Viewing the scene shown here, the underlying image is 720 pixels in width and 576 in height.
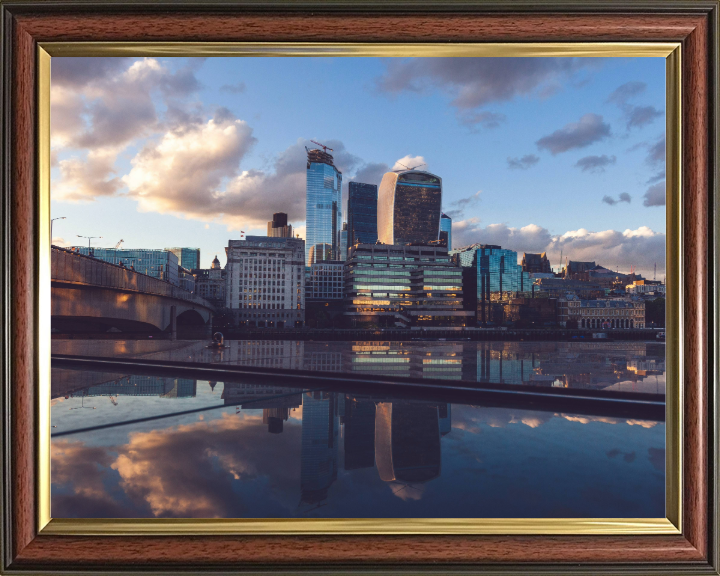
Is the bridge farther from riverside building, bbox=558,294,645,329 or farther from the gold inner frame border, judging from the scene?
riverside building, bbox=558,294,645,329

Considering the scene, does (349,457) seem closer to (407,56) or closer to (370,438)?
(370,438)

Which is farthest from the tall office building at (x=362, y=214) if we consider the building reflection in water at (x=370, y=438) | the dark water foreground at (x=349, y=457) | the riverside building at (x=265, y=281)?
the dark water foreground at (x=349, y=457)

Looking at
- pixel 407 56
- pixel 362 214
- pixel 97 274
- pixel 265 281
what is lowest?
pixel 97 274

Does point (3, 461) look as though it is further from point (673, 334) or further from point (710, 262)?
point (710, 262)

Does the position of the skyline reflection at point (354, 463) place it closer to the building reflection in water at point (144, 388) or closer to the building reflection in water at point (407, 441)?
the building reflection in water at point (407, 441)

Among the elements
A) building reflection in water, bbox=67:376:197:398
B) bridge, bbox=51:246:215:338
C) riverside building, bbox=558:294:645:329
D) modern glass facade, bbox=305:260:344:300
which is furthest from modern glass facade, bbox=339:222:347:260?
building reflection in water, bbox=67:376:197:398

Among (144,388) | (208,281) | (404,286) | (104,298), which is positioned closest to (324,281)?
(404,286)
